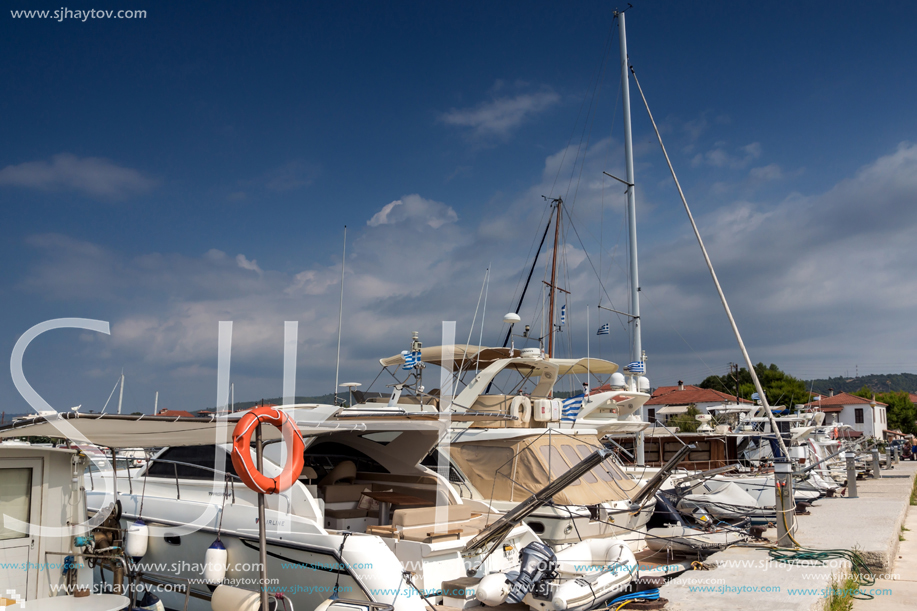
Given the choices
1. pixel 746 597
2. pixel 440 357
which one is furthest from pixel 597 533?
pixel 440 357

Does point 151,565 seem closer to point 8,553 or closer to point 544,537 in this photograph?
point 8,553

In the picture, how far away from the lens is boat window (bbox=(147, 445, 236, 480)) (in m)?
8.58

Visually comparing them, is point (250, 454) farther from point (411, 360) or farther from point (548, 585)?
point (411, 360)

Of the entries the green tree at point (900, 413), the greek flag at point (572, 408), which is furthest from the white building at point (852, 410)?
the greek flag at point (572, 408)

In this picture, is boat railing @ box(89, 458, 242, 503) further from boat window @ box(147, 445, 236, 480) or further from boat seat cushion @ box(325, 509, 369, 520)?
boat seat cushion @ box(325, 509, 369, 520)

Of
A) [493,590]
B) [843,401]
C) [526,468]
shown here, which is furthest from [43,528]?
[843,401]

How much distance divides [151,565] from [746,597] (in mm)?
7379

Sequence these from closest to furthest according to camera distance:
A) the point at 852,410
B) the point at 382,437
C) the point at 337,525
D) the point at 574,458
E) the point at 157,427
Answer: the point at 157,427 → the point at 337,525 → the point at 382,437 → the point at 574,458 → the point at 852,410

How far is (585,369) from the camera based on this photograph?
51.9ft

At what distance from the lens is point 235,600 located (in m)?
6.41

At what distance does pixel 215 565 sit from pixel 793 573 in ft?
21.3

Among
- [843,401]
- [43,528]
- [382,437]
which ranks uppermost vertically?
[382,437]

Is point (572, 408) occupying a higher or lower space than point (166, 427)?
lower

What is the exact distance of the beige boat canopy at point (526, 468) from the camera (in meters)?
10.7
